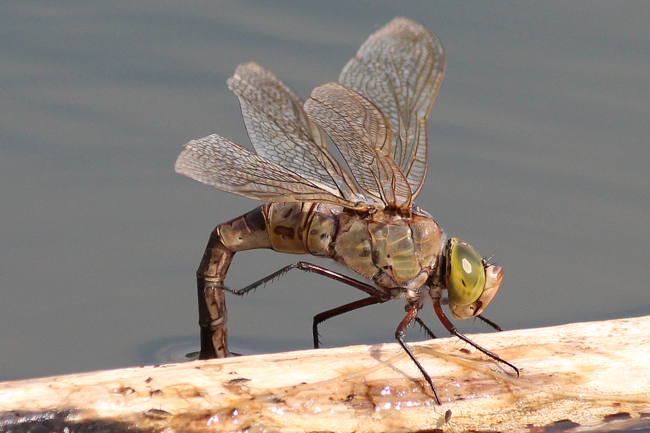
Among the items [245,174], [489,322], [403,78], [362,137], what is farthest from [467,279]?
[403,78]

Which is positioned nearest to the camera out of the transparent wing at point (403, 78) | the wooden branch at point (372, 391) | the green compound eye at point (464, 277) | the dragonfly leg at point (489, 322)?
the wooden branch at point (372, 391)

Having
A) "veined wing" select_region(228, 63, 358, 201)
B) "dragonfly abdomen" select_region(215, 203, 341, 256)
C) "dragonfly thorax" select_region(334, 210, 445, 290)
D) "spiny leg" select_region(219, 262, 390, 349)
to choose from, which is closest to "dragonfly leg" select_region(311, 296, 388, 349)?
"spiny leg" select_region(219, 262, 390, 349)

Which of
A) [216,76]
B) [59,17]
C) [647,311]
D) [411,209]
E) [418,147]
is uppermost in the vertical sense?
[59,17]

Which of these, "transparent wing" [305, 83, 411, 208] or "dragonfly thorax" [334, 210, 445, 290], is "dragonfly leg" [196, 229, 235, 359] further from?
"transparent wing" [305, 83, 411, 208]

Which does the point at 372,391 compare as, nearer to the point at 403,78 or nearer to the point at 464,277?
the point at 464,277

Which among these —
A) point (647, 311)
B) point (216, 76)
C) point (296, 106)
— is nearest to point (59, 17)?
point (216, 76)

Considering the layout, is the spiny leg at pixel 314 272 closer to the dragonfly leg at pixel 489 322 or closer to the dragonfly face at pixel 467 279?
the dragonfly face at pixel 467 279

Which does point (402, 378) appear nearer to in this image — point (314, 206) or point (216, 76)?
point (314, 206)

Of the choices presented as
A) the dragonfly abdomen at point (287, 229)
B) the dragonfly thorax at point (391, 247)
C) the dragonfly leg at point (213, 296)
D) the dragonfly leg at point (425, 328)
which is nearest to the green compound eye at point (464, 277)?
the dragonfly thorax at point (391, 247)
